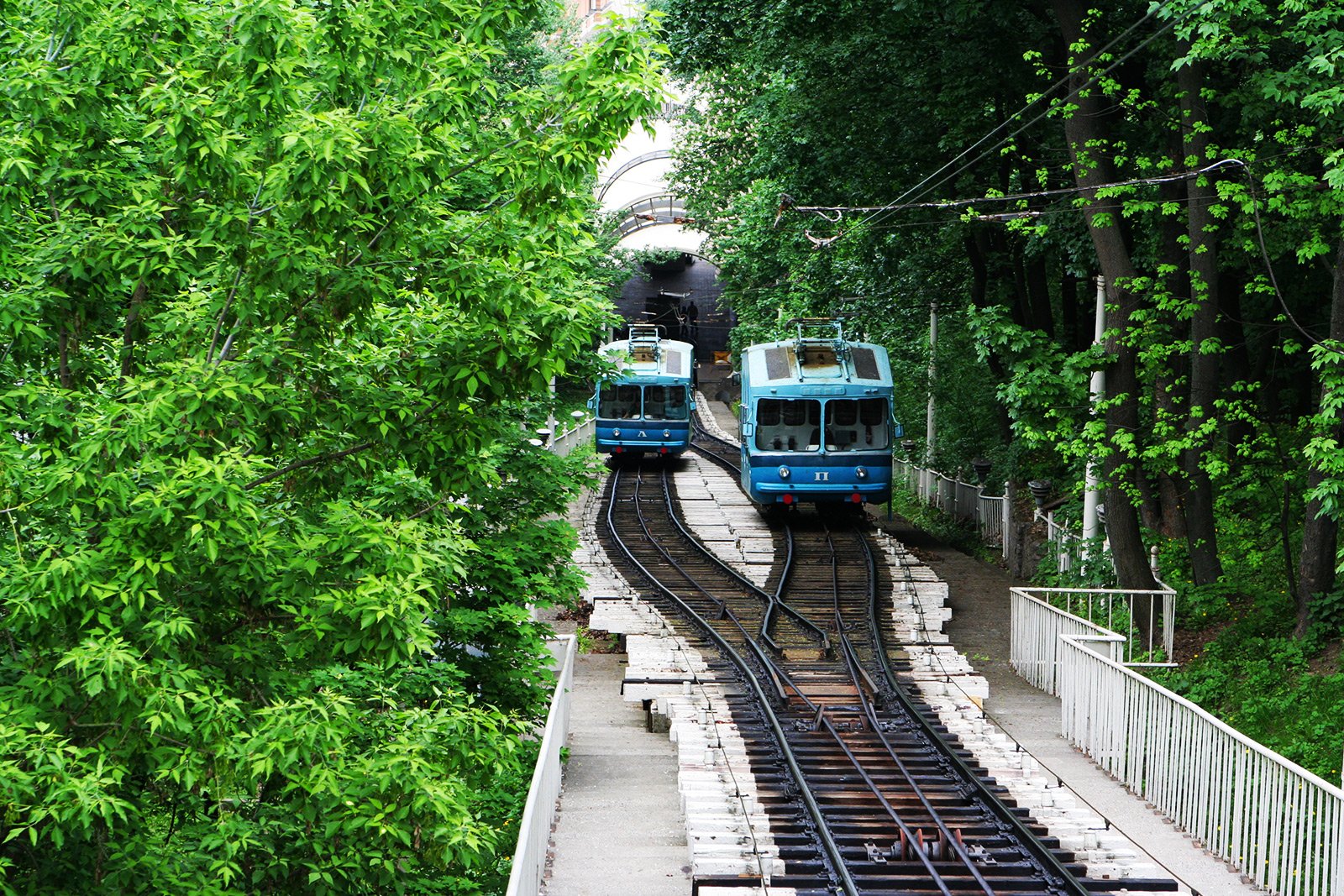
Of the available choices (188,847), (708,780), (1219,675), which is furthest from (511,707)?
(1219,675)

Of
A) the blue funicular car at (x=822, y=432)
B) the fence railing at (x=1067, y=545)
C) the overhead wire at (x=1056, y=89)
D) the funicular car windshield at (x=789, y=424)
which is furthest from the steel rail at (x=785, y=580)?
the overhead wire at (x=1056, y=89)

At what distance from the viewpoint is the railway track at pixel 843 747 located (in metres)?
10.9

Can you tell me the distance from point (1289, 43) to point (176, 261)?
1308cm

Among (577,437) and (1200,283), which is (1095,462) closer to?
(1200,283)

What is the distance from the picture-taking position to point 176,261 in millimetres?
7531

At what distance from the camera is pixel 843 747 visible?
14297mm

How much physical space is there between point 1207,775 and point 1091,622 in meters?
4.92

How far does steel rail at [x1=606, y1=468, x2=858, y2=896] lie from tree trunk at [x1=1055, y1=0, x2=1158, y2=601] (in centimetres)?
515

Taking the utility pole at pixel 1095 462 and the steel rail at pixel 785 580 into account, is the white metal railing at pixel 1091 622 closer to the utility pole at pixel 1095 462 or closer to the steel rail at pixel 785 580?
the utility pole at pixel 1095 462

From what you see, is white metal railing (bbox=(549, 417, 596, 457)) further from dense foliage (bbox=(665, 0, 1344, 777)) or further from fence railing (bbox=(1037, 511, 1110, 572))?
fence railing (bbox=(1037, 511, 1110, 572))

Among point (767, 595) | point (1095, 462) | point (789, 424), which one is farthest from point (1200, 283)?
point (789, 424)

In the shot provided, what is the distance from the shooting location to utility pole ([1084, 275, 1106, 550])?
18625 mm

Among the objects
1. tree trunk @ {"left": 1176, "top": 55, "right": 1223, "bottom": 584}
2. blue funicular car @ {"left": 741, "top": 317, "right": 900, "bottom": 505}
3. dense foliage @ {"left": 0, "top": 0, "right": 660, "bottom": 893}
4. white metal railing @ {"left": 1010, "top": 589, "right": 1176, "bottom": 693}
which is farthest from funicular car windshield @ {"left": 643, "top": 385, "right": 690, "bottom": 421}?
dense foliage @ {"left": 0, "top": 0, "right": 660, "bottom": 893}

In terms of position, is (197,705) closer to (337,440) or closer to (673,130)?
(337,440)
